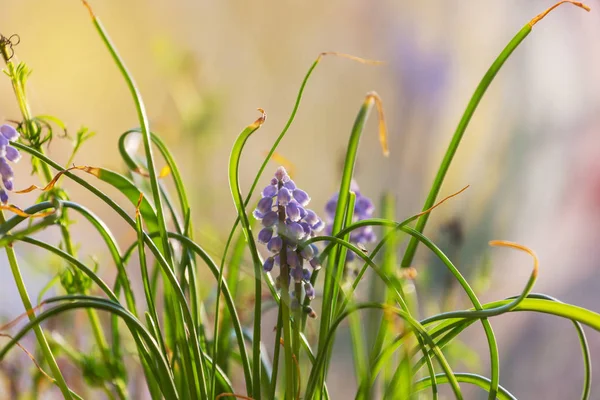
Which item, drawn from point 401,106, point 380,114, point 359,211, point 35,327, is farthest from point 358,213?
point 401,106

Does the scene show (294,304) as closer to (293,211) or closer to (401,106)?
(293,211)

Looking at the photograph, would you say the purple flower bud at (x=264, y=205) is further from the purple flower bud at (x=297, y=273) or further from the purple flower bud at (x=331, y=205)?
the purple flower bud at (x=331, y=205)

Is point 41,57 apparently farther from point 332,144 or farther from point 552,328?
point 552,328

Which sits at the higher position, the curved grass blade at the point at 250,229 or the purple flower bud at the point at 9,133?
the purple flower bud at the point at 9,133

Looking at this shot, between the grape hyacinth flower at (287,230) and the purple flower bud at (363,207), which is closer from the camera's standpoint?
the grape hyacinth flower at (287,230)

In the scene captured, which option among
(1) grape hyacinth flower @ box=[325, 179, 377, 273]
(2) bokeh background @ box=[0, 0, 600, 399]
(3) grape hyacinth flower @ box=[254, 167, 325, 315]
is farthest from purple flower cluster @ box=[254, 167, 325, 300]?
(2) bokeh background @ box=[0, 0, 600, 399]

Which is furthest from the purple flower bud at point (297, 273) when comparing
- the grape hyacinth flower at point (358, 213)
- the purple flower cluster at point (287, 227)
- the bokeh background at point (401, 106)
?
the bokeh background at point (401, 106)

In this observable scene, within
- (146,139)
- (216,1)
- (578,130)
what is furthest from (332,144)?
(146,139)

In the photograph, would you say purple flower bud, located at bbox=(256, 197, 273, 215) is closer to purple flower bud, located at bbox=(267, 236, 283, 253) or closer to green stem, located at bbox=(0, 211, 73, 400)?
purple flower bud, located at bbox=(267, 236, 283, 253)
